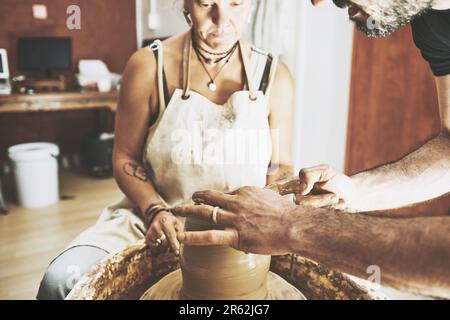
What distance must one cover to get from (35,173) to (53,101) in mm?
330

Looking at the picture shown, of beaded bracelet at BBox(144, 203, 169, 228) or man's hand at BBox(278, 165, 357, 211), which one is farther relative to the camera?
beaded bracelet at BBox(144, 203, 169, 228)

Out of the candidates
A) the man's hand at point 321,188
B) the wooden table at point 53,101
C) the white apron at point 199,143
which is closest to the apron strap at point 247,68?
the white apron at point 199,143

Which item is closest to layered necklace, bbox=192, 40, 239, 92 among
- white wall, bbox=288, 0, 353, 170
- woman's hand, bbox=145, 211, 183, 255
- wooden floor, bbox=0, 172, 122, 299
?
woman's hand, bbox=145, 211, 183, 255

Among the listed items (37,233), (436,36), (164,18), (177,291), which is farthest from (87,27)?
(37,233)

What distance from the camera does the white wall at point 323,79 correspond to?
1.62 m

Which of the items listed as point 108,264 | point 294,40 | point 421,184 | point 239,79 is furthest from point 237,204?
point 294,40

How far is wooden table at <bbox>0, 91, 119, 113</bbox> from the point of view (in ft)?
4.06

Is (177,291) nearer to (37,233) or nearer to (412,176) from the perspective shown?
(412,176)

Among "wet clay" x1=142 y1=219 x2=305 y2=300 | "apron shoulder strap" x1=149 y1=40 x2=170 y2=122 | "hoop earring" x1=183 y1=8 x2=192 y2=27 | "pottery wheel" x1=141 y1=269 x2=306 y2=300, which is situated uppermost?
"hoop earring" x1=183 y1=8 x2=192 y2=27

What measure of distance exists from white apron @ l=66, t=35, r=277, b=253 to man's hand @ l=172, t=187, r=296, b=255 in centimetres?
31

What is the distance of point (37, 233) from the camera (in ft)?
5.01

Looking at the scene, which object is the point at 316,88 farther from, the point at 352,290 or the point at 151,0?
the point at 352,290

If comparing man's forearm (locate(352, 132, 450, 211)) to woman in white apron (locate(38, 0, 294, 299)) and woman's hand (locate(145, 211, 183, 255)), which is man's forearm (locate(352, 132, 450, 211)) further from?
woman's hand (locate(145, 211, 183, 255))

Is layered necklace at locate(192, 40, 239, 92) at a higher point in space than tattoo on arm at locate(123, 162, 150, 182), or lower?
higher
